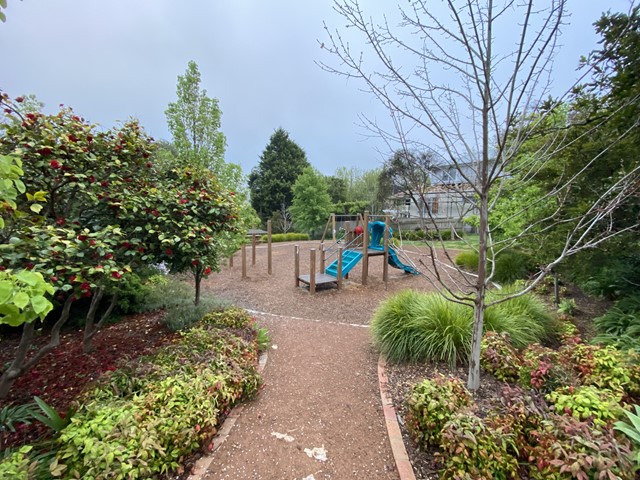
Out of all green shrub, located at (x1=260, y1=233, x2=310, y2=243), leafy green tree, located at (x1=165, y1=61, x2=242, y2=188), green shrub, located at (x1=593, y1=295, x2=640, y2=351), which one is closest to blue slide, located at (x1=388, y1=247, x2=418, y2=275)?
green shrub, located at (x1=593, y1=295, x2=640, y2=351)

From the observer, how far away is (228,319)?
3594 millimetres

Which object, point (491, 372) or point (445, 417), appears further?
point (491, 372)

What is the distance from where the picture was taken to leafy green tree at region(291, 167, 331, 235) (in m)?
18.5

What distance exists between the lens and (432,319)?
318 centimetres

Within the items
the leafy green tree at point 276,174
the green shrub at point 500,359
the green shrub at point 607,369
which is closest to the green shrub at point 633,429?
the green shrub at point 607,369

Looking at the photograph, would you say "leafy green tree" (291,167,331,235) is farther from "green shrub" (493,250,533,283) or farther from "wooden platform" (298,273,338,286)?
"green shrub" (493,250,533,283)

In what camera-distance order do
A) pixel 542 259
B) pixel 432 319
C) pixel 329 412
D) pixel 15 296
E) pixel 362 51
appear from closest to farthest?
1. pixel 15 296
2. pixel 362 51
3. pixel 329 412
4. pixel 432 319
5. pixel 542 259

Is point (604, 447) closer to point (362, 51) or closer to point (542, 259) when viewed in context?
point (362, 51)

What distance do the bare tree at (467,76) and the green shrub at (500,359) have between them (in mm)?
412

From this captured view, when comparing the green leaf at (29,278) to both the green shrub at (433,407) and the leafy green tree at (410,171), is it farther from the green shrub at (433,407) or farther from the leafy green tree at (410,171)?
the green shrub at (433,407)

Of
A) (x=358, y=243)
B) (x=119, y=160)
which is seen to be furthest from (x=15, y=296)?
(x=358, y=243)

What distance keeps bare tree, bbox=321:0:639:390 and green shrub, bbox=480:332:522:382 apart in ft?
1.35

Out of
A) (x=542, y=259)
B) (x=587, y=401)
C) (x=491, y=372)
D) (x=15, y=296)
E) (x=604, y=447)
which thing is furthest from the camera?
(x=542, y=259)

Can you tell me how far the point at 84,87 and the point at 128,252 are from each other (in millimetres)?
4194
